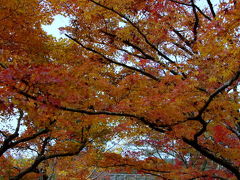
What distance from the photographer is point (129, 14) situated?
21.5 ft

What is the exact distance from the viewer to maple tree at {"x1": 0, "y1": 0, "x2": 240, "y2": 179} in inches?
165

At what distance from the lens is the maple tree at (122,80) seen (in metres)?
4.20

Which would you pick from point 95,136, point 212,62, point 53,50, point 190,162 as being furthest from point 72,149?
point 190,162

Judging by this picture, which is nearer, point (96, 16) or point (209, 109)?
point (209, 109)

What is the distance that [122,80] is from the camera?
5.95 meters

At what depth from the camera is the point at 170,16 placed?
722 centimetres

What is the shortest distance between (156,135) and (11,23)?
23.5 feet

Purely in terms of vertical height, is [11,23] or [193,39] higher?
[193,39]

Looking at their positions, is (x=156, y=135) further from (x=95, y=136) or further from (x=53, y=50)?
(x=53, y=50)

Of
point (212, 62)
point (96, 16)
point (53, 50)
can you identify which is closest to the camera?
point (212, 62)

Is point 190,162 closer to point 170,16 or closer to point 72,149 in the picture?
point 72,149

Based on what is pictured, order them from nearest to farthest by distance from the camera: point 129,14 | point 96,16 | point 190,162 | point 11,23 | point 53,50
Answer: point 11,23 < point 129,14 < point 96,16 < point 53,50 < point 190,162

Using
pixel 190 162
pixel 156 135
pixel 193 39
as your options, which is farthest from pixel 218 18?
pixel 190 162

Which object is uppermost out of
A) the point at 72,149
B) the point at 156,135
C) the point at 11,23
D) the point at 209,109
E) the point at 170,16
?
the point at 170,16
